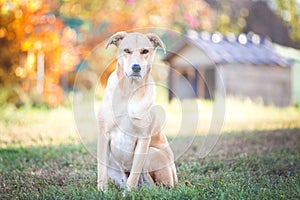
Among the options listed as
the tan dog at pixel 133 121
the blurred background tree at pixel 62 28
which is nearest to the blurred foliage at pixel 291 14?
the blurred background tree at pixel 62 28

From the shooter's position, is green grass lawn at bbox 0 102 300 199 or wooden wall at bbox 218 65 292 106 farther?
wooden wall at bbox 218 65 292 106

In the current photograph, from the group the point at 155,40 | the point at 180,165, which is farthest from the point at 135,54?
the point at 180,165

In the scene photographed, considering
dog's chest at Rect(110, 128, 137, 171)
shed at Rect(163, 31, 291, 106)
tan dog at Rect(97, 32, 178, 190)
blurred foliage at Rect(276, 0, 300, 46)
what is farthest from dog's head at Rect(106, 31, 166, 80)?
blurred foliage at Rect(276, 0, 300, 46)

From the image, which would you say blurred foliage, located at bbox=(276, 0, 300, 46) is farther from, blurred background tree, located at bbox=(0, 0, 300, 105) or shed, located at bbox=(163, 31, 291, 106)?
shed, located at bbox=(163, 31, 291, 106)

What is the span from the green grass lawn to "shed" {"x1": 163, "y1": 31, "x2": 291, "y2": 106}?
137 inches

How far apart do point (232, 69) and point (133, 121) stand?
318 inches

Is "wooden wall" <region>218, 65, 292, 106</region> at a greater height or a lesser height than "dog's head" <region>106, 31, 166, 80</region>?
lesser

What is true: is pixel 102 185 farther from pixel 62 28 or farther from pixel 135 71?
pixel 62 28

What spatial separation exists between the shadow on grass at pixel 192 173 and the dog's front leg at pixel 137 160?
0.39 ft

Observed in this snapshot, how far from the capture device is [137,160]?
10.6 feet

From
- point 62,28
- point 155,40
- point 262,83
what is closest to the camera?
point 155,40

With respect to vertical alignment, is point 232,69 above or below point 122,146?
below

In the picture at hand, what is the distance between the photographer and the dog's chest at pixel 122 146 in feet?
10.5

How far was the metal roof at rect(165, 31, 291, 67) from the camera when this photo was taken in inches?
436
